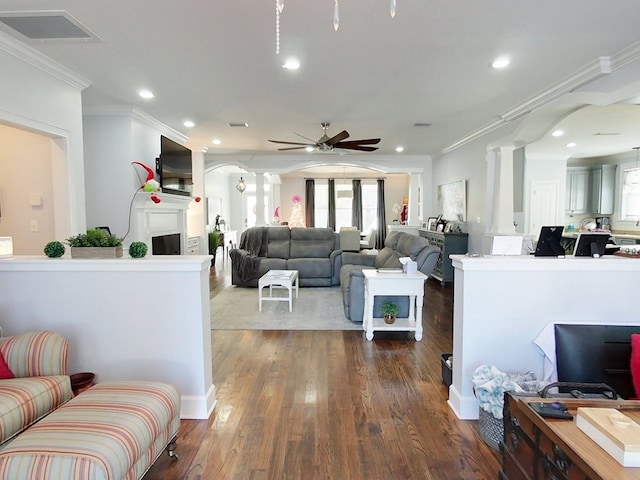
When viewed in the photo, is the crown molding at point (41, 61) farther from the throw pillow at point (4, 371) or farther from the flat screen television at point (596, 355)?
the flat screen television at point (596, 355)

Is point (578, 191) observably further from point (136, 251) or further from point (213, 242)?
point (136, 251)

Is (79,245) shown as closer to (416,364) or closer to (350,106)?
(416,364)

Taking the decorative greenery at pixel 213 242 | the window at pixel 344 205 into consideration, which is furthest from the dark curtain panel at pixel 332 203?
the decorative greenery at pixel 213 242

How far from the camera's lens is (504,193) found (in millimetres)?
4961

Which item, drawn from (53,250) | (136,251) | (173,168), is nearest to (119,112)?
(173,168)

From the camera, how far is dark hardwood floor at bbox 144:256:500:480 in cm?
192

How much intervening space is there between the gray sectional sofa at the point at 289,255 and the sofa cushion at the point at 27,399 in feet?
14.3

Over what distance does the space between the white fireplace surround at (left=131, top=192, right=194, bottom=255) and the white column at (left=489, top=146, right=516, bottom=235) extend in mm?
4611

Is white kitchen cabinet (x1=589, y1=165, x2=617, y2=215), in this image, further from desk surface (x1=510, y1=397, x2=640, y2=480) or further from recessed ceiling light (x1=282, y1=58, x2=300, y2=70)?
desk surface (x1=510, y1=397, x2=640, y2=480)

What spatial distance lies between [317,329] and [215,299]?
6.90 feet

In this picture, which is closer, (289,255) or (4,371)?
(4,371)

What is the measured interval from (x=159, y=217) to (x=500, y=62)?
4.53m

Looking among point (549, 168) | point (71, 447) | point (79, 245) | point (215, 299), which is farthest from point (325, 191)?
point (71, 447)

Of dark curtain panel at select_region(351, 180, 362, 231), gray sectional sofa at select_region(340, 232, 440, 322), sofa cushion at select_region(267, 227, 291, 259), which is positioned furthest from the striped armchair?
dark curtain panel at select_region(351, 180, 362, 231)
